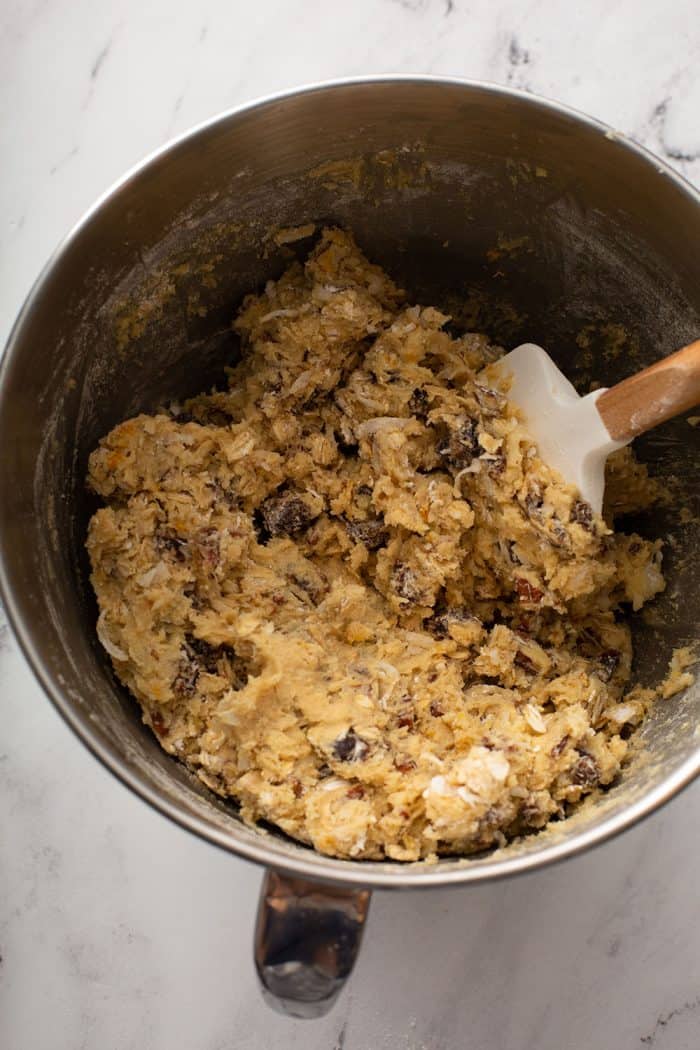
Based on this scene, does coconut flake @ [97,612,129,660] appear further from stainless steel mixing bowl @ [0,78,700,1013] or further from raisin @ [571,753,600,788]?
raisin @ [571,753,600,788]

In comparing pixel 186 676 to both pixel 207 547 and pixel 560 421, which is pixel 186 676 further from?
pixel 560 421

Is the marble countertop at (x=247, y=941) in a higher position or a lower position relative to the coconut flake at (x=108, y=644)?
lower

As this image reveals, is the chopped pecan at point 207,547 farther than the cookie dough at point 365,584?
Yes

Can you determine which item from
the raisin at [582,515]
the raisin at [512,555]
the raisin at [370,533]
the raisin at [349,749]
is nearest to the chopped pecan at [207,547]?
the raisin at [370,533]

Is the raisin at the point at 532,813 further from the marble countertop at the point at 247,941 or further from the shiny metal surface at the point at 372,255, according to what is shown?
the marble countertop at the point at 247,941

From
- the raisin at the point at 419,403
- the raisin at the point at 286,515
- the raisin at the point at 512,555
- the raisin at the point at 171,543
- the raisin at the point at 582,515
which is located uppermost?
the raisin at the point at 582,515

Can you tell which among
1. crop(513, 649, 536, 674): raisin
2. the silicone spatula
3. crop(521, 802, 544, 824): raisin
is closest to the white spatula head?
the silicone spatula
